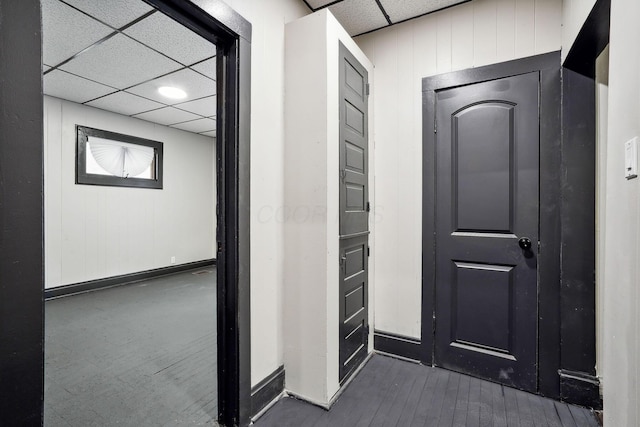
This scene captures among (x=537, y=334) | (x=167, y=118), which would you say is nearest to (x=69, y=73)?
(x=167, y=118)

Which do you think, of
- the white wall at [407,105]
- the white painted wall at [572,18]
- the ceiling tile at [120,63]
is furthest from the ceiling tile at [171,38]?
the white painted wall at [572,18]

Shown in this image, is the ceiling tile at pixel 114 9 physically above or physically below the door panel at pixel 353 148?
above

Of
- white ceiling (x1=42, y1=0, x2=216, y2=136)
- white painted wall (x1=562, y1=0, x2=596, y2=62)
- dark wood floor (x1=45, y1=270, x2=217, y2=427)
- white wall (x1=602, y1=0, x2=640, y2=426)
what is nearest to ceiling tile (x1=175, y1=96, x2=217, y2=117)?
white ceiling (x1=42, y1=0, x2=216, y2=136)

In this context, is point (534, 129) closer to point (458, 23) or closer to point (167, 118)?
point (458, 23)

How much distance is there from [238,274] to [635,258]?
1.61m

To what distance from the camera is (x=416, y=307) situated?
7.88ft

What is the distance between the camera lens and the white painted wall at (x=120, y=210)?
4051 millimetres

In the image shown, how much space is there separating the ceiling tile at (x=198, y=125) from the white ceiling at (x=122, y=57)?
1.86ft

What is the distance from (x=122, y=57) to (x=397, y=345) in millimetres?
3534

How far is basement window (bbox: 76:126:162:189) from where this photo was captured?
4.30 meters

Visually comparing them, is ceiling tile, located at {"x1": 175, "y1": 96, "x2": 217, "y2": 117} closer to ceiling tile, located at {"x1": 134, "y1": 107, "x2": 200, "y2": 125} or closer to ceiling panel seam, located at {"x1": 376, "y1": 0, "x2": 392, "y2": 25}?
→ ceiling tile, located at {"x1": 134, "y1": 107, "x2": 200, "y2": 125}

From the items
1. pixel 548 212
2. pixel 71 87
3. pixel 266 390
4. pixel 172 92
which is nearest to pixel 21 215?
pixel 266 390

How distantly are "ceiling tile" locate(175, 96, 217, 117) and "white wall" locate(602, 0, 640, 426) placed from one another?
390cm

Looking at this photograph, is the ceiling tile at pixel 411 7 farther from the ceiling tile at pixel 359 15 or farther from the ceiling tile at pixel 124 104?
the ceiling tile at pixel 124 104
